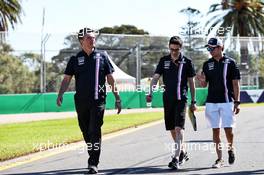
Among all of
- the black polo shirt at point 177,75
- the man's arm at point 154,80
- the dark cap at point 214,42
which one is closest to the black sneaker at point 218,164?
the black polo shirt at point 177,75

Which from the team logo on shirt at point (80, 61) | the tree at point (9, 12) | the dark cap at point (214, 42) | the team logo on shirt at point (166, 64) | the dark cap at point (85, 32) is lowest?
the team logo on shirt at point (166, 64)

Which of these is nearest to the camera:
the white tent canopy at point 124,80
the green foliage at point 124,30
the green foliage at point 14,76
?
the green foliage at point 14,76

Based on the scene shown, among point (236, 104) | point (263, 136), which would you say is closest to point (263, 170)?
point (236, 104)

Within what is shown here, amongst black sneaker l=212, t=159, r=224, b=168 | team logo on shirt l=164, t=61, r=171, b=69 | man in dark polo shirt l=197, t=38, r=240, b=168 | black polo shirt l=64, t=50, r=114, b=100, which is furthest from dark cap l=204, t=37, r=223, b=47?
black sneaker l=212, t=159, r=224, b=168

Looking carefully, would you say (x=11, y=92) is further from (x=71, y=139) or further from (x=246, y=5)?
(x=246, y=5)

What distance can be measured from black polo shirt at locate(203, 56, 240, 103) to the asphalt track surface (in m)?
0.97

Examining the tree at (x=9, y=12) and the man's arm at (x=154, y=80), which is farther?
the tree at (x=9, y=12)

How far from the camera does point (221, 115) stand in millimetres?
7875

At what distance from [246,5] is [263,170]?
4297 centimetres

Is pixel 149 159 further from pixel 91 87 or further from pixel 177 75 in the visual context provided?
pixel 91 87

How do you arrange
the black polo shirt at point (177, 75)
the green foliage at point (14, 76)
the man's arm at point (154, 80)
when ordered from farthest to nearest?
the green foliage at point (14, 76) → the man's arm at point (154, 80) → the black polo shirt at point (177, 75)

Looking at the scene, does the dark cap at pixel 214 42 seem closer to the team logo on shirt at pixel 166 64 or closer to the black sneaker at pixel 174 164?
the team logo on shirt at pixel 166 64

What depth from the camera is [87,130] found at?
7.70 metres

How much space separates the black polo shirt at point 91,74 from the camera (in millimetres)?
7500
